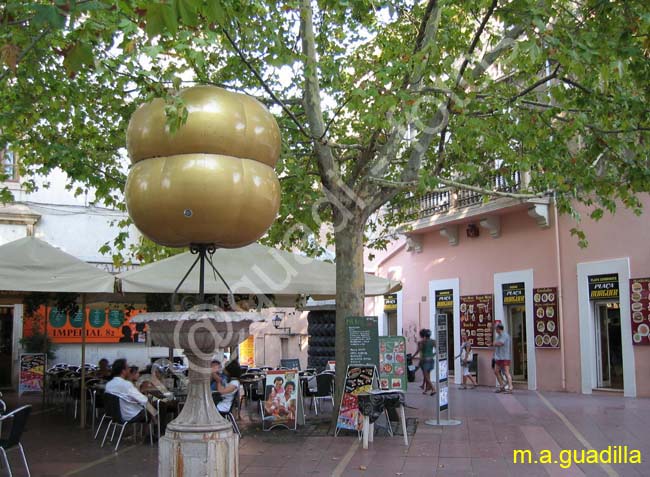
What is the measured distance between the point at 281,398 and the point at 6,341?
42.8 ft

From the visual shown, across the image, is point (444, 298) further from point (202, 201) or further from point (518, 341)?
point (202, 201)

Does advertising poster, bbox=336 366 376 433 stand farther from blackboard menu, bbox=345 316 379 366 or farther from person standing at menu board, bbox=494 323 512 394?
person standing at menu board, bbox=494 323 512 394

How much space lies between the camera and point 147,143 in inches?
178

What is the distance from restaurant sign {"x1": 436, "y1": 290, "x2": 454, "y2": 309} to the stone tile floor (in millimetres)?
7701

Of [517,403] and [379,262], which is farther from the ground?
[379,262]

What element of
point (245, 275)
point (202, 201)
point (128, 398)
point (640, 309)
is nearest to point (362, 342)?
point (245, 275)

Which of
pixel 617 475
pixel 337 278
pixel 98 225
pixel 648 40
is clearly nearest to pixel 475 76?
pixel 648 40

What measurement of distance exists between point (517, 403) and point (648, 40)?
8409 millimetres

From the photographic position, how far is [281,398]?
34.0 feet

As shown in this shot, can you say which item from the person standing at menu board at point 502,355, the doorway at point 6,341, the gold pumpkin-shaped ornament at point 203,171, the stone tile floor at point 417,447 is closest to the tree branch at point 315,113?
the stone tile floor at point 417,447

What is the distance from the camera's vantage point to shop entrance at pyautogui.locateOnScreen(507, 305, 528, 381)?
58.1 feet

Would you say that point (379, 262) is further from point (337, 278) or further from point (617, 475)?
point (617, 475)

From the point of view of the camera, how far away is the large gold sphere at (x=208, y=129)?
4.39 meters

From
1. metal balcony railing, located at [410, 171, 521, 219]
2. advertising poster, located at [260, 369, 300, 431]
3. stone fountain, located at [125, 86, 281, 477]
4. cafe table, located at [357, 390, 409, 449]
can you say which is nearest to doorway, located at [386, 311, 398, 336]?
metal balcony railing, located at [410, 171, 521, 219]
